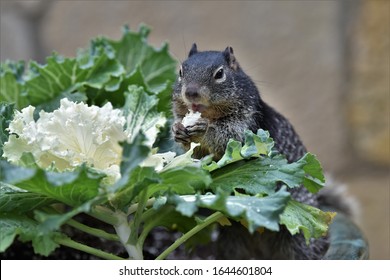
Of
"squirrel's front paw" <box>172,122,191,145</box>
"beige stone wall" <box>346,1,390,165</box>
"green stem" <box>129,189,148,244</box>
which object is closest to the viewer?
"green stem" <box>129,189,148,244</box>

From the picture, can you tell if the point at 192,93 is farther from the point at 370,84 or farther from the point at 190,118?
the point at 370,84

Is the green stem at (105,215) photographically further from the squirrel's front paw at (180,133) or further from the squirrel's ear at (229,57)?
the squirrel's ear at (229,57)

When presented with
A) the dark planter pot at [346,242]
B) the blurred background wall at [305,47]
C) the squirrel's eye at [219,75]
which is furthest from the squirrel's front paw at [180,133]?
the blurred background wall at [305,47]

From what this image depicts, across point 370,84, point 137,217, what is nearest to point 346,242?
point 137,217

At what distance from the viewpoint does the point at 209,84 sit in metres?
0.87

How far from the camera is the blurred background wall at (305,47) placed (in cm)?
182

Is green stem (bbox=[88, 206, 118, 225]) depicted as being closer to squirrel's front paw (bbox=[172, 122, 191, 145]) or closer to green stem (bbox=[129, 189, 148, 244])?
green stem (bbox=[129, 189, 148, 244])

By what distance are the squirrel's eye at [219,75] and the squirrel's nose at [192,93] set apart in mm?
40

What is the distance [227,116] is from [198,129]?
0.27ft

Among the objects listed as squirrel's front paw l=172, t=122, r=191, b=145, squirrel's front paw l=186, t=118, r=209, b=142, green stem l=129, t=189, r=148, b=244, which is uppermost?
squirrel's front paw l=186, t=118, r=209, b=142

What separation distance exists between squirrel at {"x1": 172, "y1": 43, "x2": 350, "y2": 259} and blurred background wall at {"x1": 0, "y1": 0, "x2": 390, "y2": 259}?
0.88 meters

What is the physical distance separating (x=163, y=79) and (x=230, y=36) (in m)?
0.84

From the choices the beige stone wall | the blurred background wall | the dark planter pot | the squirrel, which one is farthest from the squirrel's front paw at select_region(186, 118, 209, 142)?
the beige stone wall

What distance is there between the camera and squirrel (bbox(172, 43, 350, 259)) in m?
0.86
